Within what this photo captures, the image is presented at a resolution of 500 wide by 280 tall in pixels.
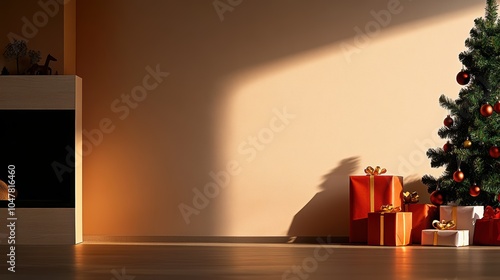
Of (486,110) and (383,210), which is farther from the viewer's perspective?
(383,210)

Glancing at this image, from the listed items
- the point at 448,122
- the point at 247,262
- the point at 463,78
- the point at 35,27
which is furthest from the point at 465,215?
the point at 35,27

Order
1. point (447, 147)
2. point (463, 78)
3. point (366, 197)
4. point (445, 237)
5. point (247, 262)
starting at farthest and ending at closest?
point (366, 197) → point (447, 147) → point (463, 78) → point (445, 237) → point (247, 262)

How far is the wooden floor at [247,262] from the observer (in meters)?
3.54

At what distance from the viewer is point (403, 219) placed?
218 inches

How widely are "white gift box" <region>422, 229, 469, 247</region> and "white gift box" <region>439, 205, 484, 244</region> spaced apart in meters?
0.08

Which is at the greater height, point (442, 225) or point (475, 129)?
point (475, 129)

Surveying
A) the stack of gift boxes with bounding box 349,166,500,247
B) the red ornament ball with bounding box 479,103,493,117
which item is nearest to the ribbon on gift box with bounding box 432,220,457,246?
the stack of gift boxes with bounding box 349,166,500,247

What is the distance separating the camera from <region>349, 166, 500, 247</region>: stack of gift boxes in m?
5.48

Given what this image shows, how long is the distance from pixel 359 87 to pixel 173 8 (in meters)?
1.55

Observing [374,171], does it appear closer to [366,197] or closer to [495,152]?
[366,197]

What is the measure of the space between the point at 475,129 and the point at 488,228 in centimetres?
67

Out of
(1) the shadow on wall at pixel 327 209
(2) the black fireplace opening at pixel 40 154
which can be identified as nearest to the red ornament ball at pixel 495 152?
(1) the shadow on wall at pixel 327 209

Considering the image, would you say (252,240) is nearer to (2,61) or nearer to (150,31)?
(150,31)

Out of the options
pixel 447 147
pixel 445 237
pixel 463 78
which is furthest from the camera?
pixel 447 147
